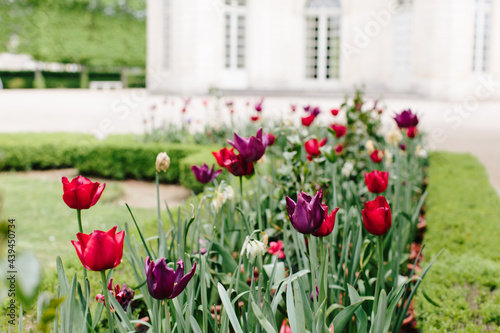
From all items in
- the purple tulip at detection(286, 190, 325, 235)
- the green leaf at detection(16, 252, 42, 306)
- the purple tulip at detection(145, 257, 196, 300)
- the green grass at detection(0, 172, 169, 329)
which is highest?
the green leaf at detection(16, 252, 42, 306)

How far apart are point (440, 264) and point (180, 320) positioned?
142 cm

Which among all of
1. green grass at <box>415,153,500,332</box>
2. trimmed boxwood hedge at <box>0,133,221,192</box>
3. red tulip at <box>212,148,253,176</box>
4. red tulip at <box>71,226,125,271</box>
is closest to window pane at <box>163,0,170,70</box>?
trimmed boxwood hedge at <box>0,133,221,192</box>

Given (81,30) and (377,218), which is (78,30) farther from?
(377,218)

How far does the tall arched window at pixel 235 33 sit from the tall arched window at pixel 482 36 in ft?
25.0

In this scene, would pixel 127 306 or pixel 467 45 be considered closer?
pixel 127 306

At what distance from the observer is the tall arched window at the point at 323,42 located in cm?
1900

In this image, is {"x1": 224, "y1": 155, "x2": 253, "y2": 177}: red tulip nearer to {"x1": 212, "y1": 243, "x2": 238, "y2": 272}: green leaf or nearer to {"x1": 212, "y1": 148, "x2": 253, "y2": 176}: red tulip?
{"x1": 212, "y1": 148, "x2": 253, "y2": 176}: red tulip

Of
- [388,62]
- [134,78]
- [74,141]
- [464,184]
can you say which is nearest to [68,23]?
[134,78]

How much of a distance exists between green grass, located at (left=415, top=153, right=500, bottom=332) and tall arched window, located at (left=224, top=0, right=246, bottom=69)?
577 inches

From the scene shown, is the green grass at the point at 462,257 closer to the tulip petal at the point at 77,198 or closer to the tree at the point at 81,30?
the tulip petal at the point at 77,198

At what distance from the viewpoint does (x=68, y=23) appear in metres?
25.5

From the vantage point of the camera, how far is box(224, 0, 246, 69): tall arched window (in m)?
18.8

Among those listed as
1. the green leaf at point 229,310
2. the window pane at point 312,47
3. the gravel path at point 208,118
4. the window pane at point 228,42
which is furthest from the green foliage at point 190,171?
the window pane at point 312,47

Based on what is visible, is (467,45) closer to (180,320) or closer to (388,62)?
(388,62)
